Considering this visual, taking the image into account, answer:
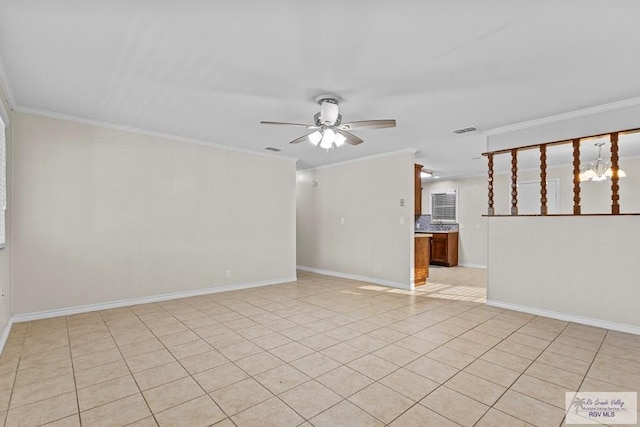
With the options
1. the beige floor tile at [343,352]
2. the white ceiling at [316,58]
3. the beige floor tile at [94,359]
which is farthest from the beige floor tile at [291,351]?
the white ceiling at [316,58]

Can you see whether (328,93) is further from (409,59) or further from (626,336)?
(626,336)

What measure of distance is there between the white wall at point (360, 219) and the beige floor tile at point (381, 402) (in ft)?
11.0

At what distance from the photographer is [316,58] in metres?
2.43

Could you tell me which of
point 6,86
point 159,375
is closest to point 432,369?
point 159,375

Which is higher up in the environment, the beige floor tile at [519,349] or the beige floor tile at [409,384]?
the beige floor tile at [409,384]

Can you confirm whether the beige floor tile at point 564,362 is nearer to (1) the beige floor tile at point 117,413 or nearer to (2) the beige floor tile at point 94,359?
(1) the beige floor tile at point 117,413

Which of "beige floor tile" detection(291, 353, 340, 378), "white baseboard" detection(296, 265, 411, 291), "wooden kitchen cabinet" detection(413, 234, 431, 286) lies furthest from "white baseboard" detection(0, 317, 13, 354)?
"wooden kitchen cabinet" detection(413, 234, 431, 286)

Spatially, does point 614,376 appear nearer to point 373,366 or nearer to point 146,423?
point 373,366

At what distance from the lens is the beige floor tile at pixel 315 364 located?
2455mm

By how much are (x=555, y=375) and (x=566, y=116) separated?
2.91m

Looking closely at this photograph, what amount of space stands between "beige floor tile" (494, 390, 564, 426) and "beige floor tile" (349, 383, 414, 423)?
0.60 m

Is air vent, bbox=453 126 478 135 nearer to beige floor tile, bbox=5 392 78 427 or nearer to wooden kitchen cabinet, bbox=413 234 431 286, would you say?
wooden kitchen cabinet, bbox=413 234 431 286

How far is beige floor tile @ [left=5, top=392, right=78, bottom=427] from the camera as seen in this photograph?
1854 mm

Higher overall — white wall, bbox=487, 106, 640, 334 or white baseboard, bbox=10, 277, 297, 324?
white wall, bbox=487, 106, 640, 334
